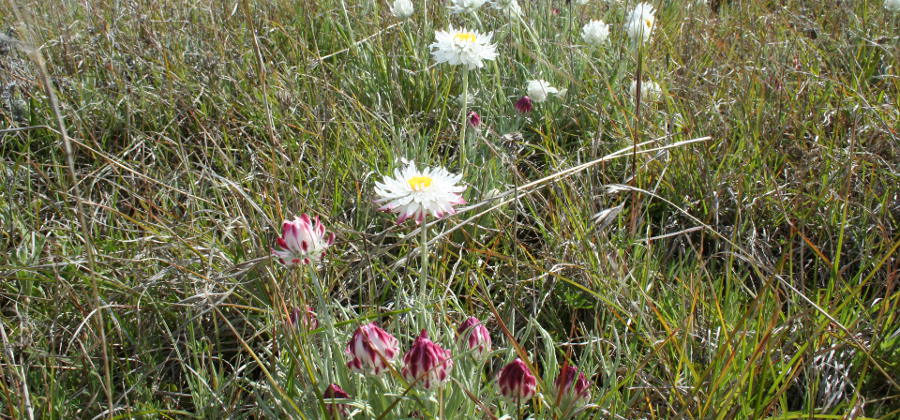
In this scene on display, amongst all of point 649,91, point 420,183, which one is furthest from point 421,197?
point 649,91

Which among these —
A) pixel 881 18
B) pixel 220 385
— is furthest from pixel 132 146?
pixel 881 18

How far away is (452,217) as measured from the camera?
5.74 ft

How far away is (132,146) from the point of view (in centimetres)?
216

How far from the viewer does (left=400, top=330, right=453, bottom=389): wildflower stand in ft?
3.02

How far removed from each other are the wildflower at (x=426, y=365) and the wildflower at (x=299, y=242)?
0.83ft

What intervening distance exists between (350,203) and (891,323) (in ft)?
4.20

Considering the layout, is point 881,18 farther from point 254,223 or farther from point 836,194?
point 254,223

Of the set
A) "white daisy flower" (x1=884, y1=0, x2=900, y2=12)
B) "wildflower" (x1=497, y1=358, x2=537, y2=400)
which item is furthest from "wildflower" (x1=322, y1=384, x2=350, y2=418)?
"white daisy flower" (x1=884, y1=0, x2=900, y2=12)

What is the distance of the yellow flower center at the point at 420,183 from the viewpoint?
116 centimetres

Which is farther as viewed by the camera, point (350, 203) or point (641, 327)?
point (350, 203)

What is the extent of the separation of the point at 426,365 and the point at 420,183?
354 mm

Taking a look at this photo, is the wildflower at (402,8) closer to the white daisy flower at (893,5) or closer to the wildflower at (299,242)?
the wildflower at (299,242)

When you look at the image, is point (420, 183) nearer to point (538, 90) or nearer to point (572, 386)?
point (572, 386)

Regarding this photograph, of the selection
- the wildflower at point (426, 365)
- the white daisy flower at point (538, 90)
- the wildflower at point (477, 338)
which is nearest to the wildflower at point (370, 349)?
the wildflower at point (426, 365)
